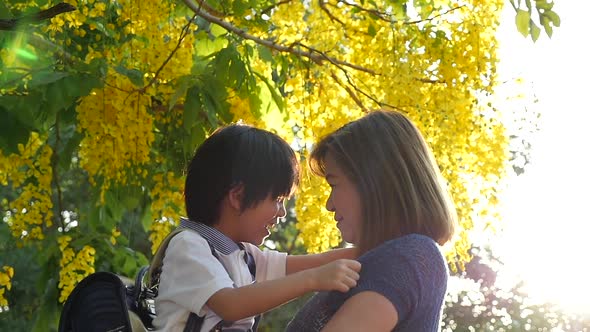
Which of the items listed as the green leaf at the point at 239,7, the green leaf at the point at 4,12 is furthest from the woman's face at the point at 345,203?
the green leaf at the point at 239,7

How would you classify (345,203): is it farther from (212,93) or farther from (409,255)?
(212,93)

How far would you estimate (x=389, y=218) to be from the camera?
2.14 metres

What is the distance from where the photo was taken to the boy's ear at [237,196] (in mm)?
2635

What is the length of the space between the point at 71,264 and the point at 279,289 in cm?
231

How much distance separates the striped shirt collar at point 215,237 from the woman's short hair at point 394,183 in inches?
18.6

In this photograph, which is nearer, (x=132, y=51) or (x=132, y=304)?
(x=132, y=304)

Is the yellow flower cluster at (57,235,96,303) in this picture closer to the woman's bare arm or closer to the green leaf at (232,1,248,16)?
the green leaf at (232,1,248,16)

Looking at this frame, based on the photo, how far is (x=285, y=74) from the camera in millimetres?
4816

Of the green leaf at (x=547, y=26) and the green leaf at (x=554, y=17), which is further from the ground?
the green leaf at (x=554, y=17)

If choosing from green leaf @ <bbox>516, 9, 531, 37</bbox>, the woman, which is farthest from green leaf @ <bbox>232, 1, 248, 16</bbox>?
the woman

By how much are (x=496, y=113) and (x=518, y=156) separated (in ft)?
10.5

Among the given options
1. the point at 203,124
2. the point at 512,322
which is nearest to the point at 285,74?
the point at 203,124

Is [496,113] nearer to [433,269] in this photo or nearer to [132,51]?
[132,51]

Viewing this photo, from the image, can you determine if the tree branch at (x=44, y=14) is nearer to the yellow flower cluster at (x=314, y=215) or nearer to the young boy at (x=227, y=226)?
the young boy at (x=227, y=226)
